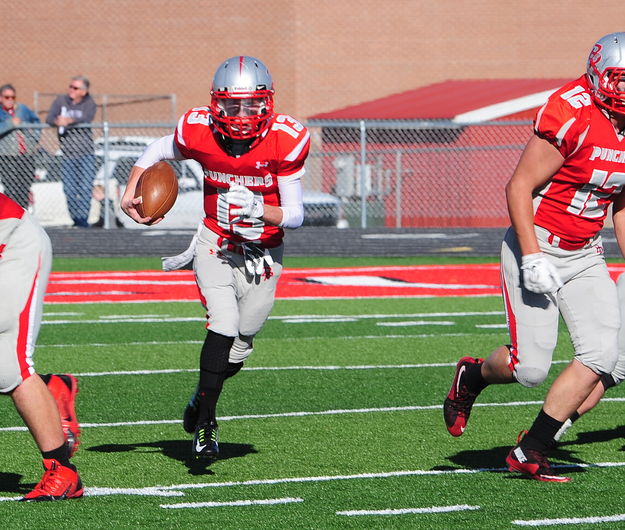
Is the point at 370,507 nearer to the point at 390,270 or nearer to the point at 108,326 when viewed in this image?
the point at 108,326

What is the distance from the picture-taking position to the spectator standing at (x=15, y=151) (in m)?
16.3

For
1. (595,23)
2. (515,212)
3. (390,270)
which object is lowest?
(390,270)

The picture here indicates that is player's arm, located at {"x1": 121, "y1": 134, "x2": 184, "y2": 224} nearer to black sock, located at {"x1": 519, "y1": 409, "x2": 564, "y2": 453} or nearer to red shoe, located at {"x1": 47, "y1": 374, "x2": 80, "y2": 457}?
red shoe, located at {"x1": 47, "y1": 374, "x2": 80, "y2": 457}

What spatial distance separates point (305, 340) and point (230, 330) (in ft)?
12.5

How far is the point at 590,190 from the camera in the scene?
17.4 ft

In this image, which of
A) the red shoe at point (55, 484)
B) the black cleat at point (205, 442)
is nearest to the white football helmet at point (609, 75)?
the black cleat at point (205, 442)

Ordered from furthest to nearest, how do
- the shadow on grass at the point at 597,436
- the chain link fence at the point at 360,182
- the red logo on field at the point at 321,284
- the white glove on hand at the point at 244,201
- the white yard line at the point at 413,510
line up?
the chain link fence at the point at 360,182 → the red logo on field at the point at 321,284 → the shadow on grass at the point at 597,436 → the white glove on hand at the point at 244,201 → the white yard line at the point at 413,510

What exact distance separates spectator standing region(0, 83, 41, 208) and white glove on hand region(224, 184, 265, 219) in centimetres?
1134

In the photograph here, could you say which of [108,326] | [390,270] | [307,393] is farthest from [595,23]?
[307,393]

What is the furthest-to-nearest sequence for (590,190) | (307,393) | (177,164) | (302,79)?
(302,79), (177,164), (307,393), (590,190)

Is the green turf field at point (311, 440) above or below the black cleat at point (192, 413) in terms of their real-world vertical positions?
below

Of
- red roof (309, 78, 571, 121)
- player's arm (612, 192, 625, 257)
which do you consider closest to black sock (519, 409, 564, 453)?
player's arm (612, 192, 625, 257)

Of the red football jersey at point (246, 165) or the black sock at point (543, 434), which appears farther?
the red football jersey at point (246, 165)

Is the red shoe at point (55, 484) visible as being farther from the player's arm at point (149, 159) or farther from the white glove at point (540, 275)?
the white glove at point (540, 275)
